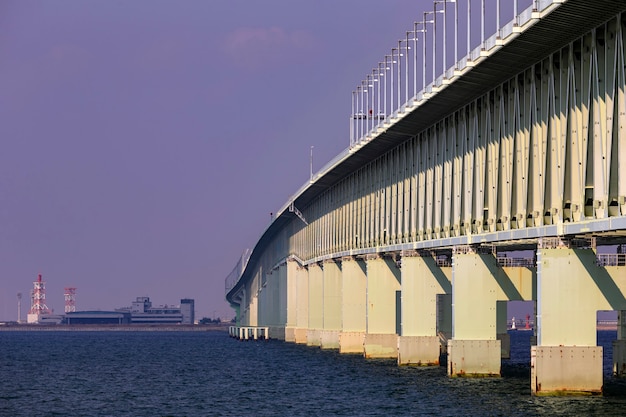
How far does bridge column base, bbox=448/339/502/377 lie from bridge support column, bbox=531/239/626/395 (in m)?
14.6

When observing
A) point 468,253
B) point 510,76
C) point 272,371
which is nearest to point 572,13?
point 510,76

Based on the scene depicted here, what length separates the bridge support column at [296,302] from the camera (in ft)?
506

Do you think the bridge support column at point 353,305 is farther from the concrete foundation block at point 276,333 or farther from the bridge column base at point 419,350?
the concrete foundation block at point 276,333

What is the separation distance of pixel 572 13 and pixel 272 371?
5380cm

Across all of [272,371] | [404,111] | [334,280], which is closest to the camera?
[404,111]

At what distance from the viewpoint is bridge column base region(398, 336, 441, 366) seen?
282 feet

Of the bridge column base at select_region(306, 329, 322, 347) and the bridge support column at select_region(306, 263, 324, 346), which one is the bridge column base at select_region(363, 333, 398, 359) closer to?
the bridge support column at select_region(306, 263, 324, 346)

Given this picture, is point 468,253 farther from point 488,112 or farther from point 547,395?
point 547,395

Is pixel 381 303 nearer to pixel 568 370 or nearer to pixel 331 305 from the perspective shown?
pixel 331 305

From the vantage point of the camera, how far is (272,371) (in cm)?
9919

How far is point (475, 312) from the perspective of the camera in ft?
234

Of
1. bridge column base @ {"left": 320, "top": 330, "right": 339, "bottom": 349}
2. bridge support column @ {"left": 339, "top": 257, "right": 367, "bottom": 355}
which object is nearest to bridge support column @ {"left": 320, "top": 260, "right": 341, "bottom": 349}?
bridge column base @ {"left": 320, "top": 330, "right": 339, "bottom": 349}

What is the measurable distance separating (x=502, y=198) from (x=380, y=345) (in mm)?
37197

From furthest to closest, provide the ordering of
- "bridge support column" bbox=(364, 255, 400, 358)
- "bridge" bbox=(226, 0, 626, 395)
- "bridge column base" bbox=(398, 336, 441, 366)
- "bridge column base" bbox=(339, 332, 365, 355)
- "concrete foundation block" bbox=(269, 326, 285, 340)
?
1. "concrete foundation block" bbox=(269, 326, 285, 340)
2. "bridge column base" bbox=(339, 332, 365, 355)
3. "bridge support column" bbox=(364, 255, 400, 358)
4. "bridge column base" bbox=(398, 336, 441, 366)
5. "bridge" bbox=(226, 0, 626, 395)
